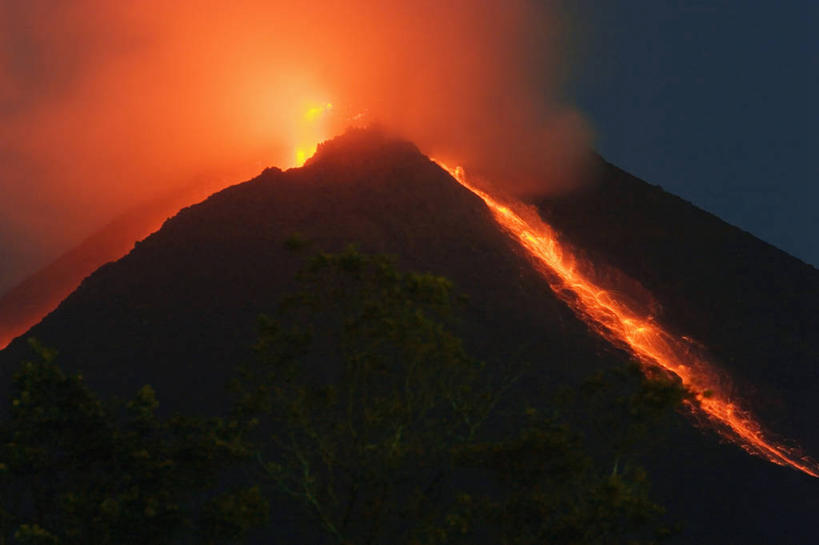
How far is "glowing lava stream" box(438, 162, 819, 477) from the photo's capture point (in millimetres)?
27922

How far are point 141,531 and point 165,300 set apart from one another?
20270mm

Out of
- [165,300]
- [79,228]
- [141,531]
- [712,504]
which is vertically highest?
[79,228]

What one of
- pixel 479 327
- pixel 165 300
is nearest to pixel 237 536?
pixel 479 327

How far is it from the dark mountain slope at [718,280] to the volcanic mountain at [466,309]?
0.12 m

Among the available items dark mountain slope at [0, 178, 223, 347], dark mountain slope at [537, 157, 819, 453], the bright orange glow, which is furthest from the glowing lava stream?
dark mountain slope at [0, 178, 223, 347]

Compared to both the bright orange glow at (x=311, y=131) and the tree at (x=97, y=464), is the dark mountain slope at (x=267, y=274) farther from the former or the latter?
the tree at (x=97, y=464)

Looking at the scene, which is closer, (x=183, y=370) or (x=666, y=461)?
(x=666, y=461)

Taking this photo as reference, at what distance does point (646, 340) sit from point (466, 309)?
26.6ft

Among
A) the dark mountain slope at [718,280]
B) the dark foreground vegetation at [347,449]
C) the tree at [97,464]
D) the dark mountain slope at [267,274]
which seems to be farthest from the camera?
the dark mountain slope at [718,280]

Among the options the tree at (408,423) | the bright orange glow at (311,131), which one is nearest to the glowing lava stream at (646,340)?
the bright orange glow at (311,131)

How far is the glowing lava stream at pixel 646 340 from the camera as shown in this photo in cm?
2792

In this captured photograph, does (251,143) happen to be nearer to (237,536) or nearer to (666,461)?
→ (666,461)

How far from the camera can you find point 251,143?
5875 centimetres

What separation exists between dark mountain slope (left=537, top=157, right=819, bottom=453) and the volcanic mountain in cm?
12
